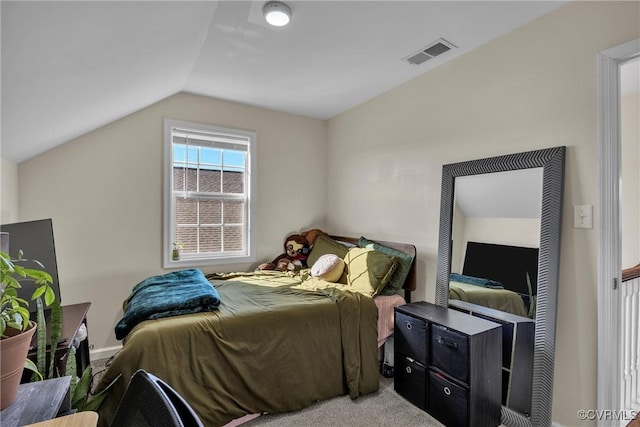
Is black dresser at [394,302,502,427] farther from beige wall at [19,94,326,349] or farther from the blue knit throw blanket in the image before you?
beige wall at [19,94,326,349]

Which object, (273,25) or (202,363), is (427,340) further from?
(273,25)

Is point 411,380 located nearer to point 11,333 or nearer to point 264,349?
point 264,349

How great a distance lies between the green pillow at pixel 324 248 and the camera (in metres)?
3.40

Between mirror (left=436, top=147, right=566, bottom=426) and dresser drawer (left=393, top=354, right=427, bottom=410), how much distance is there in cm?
50

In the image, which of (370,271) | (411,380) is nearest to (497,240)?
(370,271)

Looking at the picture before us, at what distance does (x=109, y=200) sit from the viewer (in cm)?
303

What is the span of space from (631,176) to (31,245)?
4.81 metres

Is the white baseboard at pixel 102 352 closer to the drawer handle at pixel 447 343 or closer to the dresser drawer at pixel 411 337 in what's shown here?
the dresser drawer at pixel 411 337

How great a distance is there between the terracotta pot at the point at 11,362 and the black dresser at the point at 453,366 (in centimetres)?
203

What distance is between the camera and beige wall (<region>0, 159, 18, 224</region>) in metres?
2.30

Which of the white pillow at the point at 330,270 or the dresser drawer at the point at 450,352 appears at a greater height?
the white pillow at the point at 330,270

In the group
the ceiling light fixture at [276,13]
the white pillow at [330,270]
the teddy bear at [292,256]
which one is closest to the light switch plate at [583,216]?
the white pillow at [330,270]

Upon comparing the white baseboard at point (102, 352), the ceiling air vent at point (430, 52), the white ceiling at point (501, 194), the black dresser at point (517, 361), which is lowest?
the white baseboard at point (102, 352)

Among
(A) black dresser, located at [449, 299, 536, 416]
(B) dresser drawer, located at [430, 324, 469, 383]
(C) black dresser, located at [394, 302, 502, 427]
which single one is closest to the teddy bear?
(C) black dresser, located at [394, 302, 502, 427]
